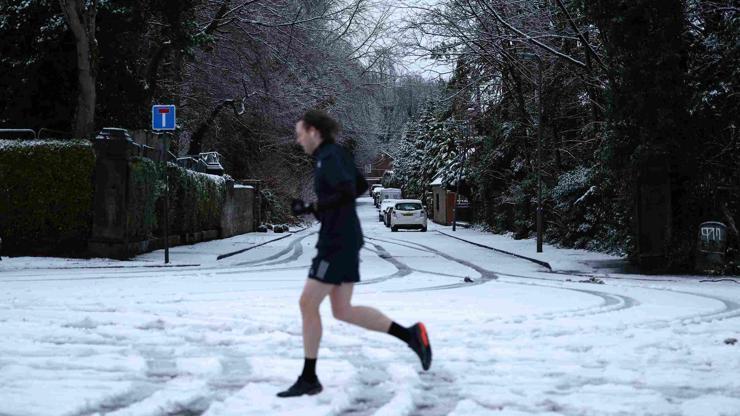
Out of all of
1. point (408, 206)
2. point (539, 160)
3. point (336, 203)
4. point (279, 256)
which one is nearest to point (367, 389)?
point (336, 203)

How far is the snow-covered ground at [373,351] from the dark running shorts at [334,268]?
71 centimetres

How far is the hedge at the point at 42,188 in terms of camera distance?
17734mm

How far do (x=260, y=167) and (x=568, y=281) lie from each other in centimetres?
3019

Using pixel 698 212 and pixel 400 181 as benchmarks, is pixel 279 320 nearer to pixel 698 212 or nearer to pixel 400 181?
pixel 698 212

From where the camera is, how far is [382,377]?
219 inches

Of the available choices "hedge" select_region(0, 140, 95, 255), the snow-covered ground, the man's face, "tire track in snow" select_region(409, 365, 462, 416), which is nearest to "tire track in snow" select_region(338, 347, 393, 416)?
the snow-covered ground

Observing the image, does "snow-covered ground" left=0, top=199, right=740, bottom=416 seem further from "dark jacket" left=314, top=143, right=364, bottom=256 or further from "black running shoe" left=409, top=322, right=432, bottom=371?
"dark jacket" left=314, top=143, right=364, bottom=256

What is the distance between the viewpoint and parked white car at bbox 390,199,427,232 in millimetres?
43719

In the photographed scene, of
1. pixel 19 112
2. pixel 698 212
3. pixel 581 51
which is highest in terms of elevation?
pixel 581 51

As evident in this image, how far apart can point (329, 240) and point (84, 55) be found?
1549 cm

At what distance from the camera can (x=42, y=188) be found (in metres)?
17.7

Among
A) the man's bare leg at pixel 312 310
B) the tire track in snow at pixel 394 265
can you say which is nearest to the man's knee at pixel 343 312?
the man's bare leg at pixel 312 310

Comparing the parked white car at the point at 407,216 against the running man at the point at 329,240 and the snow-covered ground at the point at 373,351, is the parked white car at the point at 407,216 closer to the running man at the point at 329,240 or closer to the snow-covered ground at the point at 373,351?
the snow-covered ground at the point at 373,351

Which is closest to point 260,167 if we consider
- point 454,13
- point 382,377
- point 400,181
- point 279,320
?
point 454,13
